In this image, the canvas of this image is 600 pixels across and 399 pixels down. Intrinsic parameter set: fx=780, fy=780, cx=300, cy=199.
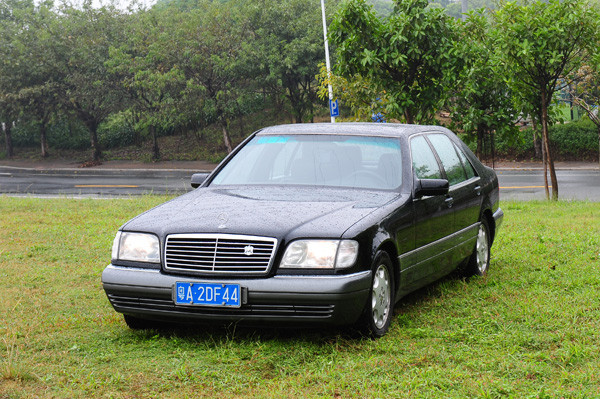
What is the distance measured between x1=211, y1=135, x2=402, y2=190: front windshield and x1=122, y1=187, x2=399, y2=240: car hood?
0.19 metres

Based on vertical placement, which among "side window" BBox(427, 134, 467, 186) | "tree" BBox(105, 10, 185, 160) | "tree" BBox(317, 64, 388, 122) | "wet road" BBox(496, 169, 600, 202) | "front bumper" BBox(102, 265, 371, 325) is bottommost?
"wet road" BBox(496, 169, 600, 202)

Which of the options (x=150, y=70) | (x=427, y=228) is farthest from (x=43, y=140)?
(x=427, y=228)

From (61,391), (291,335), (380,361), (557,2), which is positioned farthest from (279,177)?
(557,2)

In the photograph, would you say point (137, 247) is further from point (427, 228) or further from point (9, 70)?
point (9, 70)

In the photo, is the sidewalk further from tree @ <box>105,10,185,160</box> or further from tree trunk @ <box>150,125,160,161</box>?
tree @ <box>105,10,185,160</box>

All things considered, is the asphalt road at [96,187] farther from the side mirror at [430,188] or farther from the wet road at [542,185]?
the side mirror at [430,188]

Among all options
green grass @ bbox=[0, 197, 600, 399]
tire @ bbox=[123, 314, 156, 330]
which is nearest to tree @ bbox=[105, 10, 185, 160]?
green grass @ bbox=[0, 197, 600, 399]

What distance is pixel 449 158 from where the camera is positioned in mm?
7188

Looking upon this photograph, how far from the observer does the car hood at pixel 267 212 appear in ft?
16.3

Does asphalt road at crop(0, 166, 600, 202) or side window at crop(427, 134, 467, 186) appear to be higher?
side window at crop(427, 134, 467, 186)

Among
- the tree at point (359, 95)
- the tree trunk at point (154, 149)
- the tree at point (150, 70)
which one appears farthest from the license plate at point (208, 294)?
the tree trunk at point (154, 149)

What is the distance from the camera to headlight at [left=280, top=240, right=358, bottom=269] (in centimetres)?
486

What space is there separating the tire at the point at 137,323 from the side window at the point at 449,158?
9.57 feet

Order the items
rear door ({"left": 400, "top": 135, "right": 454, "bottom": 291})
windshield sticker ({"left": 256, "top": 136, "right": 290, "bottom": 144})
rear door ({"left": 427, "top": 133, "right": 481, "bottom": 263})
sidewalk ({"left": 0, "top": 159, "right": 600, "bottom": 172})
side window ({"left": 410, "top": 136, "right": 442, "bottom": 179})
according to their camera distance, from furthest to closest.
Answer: sidewalk ({"left": 0, "top": 159, "right": 600, "bottom": 172})
rear door ({"left": 427, "top": 133, "right": 481, "bottom": 263})
windshield sticker ({"left": 256, "top": 136, "right": 290, "bottom": 144})
side window ({"left": 410, "top": 136, "right": 442, "bottom": 179})
rear door ({"left": 400, "top": 135, "right": 454, "bottom": 291})
